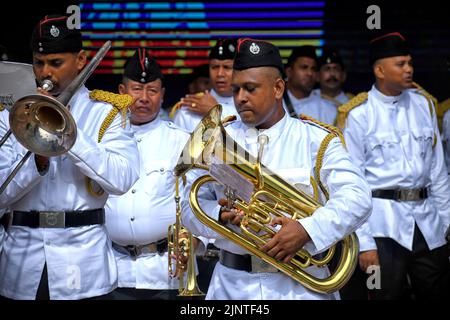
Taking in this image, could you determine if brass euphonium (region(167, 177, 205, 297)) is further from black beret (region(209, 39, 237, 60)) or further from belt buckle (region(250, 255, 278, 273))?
black beret (region(209, 39, 237, 60))

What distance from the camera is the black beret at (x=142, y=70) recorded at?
7230 mm

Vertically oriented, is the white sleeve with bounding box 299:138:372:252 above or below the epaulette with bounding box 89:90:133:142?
below

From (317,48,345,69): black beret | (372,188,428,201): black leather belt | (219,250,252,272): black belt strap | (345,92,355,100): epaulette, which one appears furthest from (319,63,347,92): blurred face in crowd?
(219,250,252,272): black belt strap

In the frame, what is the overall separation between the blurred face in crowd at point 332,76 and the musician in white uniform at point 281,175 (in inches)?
177

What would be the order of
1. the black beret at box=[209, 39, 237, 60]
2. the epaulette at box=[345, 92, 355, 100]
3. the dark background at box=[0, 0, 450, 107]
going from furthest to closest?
the epaulette at box=[345, 92, 355, 100] → the dark background at box=[0, 0, 450, 107] → the black beret at box=[209, 39, 237, 60]

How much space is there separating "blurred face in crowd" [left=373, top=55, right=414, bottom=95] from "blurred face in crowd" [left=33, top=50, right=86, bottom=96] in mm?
2673

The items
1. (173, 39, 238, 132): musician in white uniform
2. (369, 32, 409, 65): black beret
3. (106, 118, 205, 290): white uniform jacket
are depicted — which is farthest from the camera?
(173, 39, 238, 132): musician in white uniform

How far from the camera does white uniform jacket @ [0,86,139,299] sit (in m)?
5.41

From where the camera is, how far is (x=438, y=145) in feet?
24.3

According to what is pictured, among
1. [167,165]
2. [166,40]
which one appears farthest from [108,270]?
[166,40]

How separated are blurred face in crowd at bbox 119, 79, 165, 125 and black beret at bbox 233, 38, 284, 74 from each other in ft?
5.92

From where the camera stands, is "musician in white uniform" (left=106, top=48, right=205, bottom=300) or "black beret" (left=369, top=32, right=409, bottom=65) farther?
"black beret" (left=369, top=32, right=409, bottom=65)

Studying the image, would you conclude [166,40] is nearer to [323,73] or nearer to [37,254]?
[323,73]

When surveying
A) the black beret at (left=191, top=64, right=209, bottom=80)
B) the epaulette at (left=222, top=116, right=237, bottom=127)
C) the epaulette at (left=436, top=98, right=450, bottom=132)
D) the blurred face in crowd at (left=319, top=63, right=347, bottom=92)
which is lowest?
the epaulette at (left=436, top=98, right=450, bottom=132)
